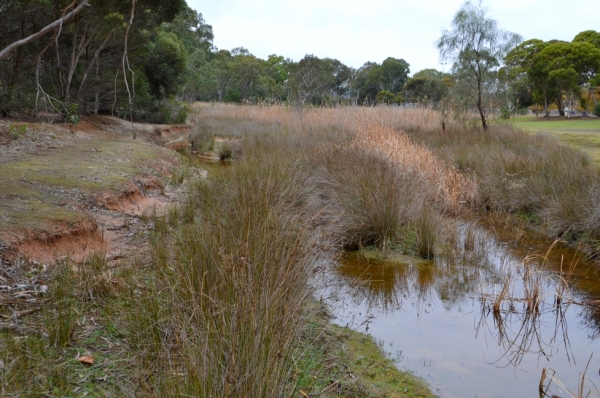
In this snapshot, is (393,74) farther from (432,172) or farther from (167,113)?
(432,172)

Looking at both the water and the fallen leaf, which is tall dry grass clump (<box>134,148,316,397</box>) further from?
the water

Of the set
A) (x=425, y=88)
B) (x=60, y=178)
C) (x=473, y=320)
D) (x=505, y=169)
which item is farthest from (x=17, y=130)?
(x=425, y=88)

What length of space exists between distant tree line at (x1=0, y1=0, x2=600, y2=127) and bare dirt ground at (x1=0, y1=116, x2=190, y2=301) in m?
0.91

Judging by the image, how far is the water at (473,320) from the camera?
13.0 feet

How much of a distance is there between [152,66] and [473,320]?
20.2 m

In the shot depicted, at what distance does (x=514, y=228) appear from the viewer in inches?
319

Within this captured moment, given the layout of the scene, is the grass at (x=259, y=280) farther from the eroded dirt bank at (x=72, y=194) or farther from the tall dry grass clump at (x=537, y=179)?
the eroded dirt bank at (x=72, y=194)

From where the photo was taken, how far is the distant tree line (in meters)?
12.3

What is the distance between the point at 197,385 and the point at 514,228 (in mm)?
7061

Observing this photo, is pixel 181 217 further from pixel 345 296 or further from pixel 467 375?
pixel 467 375

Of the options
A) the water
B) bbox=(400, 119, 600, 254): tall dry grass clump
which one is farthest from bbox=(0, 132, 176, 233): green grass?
bbox=(400, 119, 600, 254): tall dry grass clump

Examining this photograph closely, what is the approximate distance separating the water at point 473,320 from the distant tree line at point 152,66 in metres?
2.96

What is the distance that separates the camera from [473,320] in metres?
4.95

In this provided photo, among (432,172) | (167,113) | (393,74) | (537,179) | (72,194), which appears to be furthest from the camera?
(393,74)
